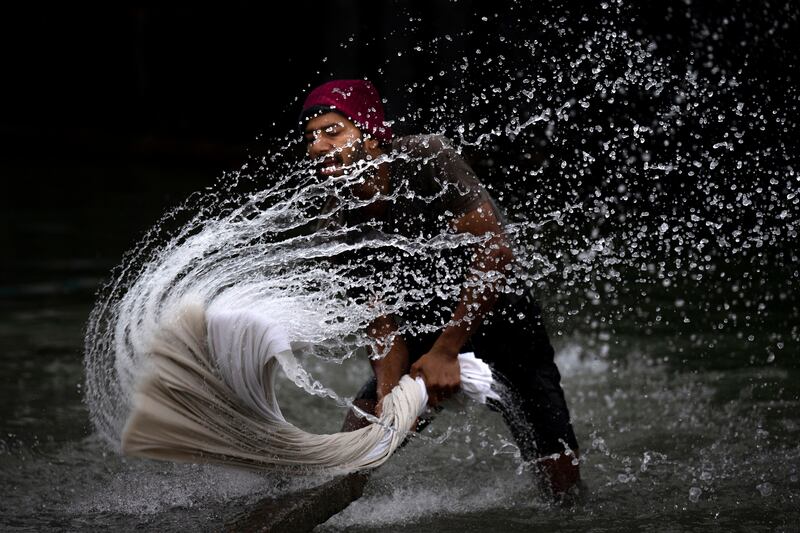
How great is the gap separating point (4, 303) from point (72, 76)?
43.4 feet

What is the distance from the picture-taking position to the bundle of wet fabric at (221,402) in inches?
126

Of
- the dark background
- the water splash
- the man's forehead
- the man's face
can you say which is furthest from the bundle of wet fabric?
the dark background

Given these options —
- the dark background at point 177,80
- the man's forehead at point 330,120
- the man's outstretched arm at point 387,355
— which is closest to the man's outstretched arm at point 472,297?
the man's outstretched arm at point 387,355

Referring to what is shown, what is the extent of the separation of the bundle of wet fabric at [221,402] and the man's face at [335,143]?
65cm

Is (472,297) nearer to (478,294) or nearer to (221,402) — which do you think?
(478,294)

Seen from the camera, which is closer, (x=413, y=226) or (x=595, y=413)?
(x=413, y=226)

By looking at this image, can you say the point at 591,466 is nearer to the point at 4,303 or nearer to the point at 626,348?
the point at 626,348

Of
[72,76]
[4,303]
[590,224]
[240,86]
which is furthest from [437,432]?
[72,76]

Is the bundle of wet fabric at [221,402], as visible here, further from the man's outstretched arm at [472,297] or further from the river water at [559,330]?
the man's outstretched arm at [472,297]

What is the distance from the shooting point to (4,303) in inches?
324

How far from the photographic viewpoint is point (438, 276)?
13.6ft

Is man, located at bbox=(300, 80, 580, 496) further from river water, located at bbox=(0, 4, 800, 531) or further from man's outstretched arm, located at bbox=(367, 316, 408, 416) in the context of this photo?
river water, located at bbox=(0, 4, 800, 531)

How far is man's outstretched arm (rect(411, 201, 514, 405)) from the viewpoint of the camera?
382cm

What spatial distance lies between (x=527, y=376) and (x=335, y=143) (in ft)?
3.67
